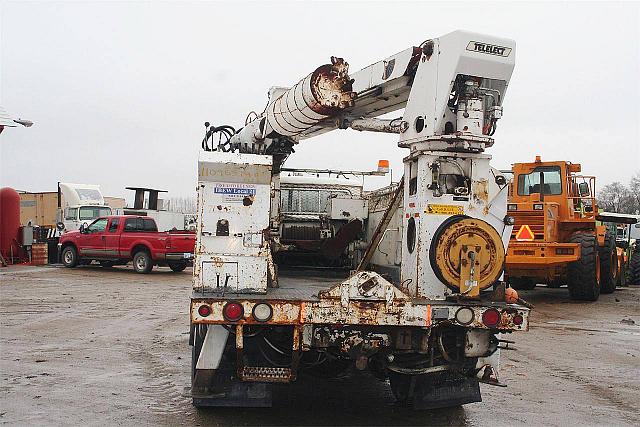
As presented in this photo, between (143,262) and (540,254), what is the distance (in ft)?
41.9

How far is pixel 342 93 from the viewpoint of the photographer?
6.24 meters

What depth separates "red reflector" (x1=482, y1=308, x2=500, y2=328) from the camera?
5.27 metres

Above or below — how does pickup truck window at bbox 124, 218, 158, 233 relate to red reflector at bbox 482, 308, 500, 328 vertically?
above

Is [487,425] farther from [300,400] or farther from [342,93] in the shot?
[342,93]

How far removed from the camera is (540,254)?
1469cm

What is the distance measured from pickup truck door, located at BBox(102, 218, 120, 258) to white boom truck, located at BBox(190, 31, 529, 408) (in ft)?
54.8

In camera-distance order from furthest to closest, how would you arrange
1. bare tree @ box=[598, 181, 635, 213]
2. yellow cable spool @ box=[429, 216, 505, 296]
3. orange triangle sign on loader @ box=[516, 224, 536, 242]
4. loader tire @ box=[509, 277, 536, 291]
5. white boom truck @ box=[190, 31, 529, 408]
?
bare tree @ box=[598, 181, 635, 213]
loader tire @ box=[509, 277, 536, 291]
orange triangle sign on loader @ box=[516, 224, 536, 242]
yellow cable spool @ box=[429, 216, 505, 296]
white boom truck @ box=[190, 31, 529, 408]

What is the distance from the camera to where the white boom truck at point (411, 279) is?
205 inches

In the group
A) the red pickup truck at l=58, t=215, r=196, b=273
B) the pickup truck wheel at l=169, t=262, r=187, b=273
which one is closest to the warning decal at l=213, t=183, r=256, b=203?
the red pickup truck at l=58, t=215, r=196, b=273

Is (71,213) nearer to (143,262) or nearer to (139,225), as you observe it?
(139,225)

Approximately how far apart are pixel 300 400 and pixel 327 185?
3.89 metres

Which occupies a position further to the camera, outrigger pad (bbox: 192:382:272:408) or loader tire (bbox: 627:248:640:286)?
loader tire (bbox: 627:248:640:286)

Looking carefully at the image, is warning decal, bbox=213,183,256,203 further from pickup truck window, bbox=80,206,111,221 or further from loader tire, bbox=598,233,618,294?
pickup truck window, bbox=80,206,111,221

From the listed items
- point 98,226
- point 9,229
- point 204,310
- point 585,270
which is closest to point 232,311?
point 204,310
